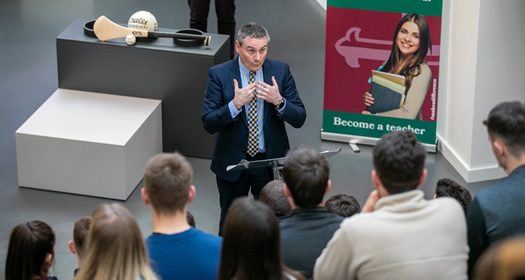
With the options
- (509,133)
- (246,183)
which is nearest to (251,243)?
(509,133)

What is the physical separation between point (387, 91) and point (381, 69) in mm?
193

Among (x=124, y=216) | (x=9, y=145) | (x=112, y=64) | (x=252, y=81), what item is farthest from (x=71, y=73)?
(x=124, y=216)

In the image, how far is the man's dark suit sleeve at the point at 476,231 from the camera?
323cm

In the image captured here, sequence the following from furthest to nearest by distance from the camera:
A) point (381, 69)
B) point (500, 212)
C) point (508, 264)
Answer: point (381, 69), point (500, 212), point (508, 264)

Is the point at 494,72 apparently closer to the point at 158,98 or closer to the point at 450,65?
the point at 450,65

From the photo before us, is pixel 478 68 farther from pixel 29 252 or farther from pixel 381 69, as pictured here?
pixel 29 252

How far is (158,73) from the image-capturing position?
676 centimetres

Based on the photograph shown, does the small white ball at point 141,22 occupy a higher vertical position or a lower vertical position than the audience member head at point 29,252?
higher

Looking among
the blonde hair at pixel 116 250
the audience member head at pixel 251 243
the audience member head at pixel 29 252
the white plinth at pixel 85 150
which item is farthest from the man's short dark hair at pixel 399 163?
the white plinth at pixel 85 150

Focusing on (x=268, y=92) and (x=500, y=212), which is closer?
(x=500, y=212)

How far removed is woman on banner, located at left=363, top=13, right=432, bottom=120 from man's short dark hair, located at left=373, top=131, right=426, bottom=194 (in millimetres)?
3862

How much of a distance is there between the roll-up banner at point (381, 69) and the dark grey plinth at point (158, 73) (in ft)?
3.27

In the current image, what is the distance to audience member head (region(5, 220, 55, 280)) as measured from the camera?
3434mm

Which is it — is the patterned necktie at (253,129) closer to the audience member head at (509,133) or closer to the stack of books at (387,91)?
the audience member head at (509,133)
